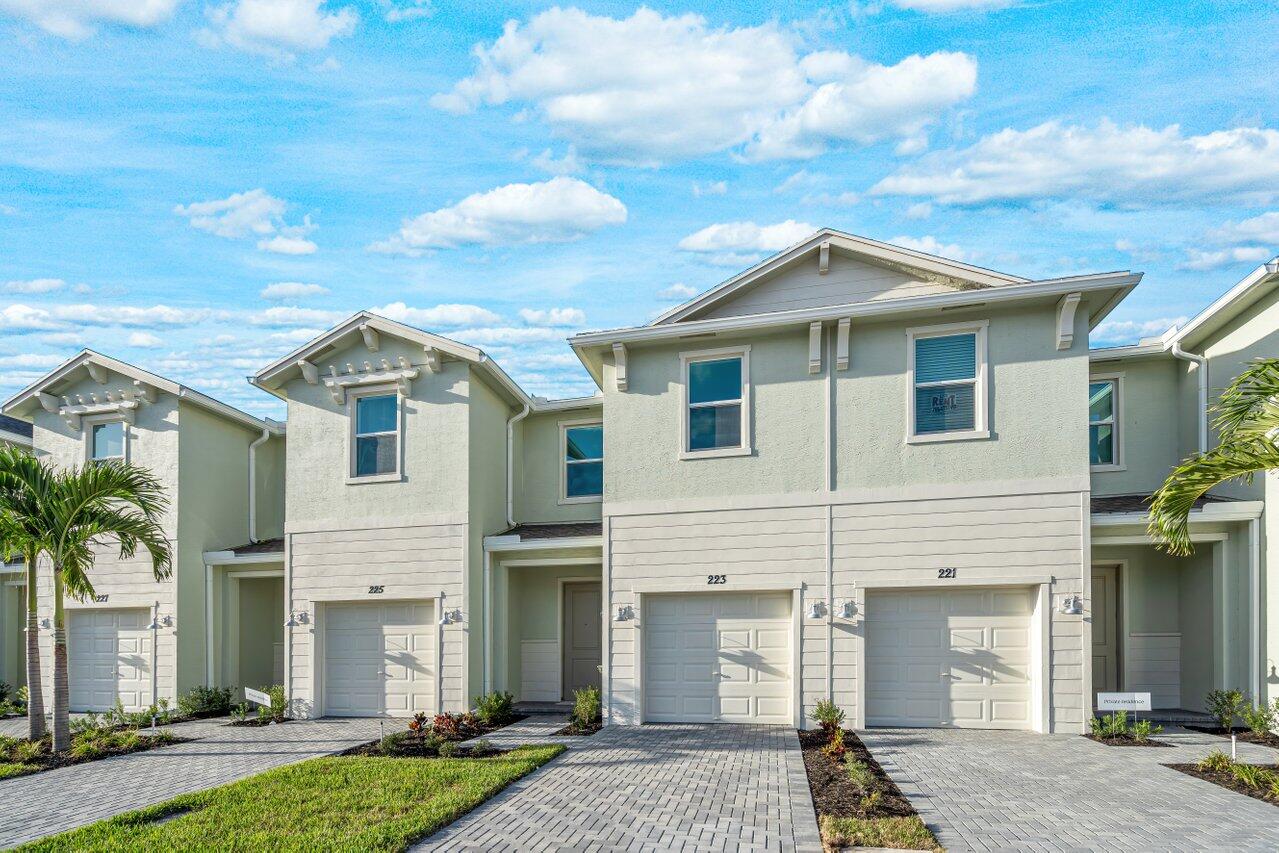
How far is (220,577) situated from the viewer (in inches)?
682

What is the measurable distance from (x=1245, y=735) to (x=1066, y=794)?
4871 mm

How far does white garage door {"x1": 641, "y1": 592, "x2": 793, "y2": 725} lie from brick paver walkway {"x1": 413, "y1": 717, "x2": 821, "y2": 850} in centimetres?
126

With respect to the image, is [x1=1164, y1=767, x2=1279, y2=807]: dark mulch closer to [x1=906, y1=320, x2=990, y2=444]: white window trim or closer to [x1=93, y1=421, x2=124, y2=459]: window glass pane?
[x1=906, y1=320, x2=990, y2=444]: white window trim

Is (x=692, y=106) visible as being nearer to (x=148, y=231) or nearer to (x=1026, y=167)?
(x=1026, y=167)

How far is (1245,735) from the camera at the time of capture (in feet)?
39.2

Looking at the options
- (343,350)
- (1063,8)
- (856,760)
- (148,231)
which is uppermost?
(1063,8)

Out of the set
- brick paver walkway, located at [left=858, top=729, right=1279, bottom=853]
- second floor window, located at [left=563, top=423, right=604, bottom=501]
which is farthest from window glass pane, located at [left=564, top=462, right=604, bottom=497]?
brick paver walkway, located at [left=858, top=729, right=1279, bottom=853]

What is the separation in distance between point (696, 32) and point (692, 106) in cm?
179

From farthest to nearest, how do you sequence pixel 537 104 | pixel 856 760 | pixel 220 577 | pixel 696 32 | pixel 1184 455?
1. pixel 220 577
2. pixel 1184 455
3. pixel 537 104
4. pixel 696 32
5. pixel 856 760

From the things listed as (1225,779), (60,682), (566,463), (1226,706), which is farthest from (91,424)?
(1226,706)

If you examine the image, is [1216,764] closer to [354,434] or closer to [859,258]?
[859,258]

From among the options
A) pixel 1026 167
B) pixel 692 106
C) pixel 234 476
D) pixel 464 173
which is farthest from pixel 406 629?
pixel 1026 167

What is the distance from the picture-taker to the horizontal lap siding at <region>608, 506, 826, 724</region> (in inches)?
522

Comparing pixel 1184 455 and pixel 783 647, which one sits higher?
Result: pixel 1184 455
